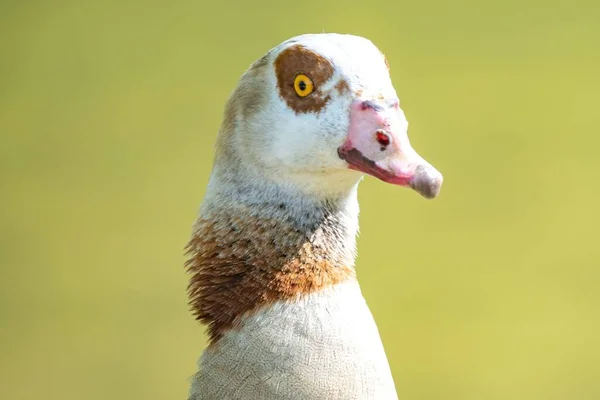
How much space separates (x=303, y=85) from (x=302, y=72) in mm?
13

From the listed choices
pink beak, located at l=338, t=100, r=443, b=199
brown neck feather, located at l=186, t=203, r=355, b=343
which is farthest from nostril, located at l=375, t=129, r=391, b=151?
brown neck feather, located at l=186, t=203, r=355, b=343

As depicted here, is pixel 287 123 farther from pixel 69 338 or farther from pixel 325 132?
pixel 69 338

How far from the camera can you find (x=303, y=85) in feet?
3.21

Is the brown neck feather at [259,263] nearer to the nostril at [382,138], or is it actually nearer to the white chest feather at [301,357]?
the white chest feather at [301,357]

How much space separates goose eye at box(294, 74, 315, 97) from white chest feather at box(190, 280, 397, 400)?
20 cm

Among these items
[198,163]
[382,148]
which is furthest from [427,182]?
[198,163]

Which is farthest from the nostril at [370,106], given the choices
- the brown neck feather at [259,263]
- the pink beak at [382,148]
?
the brown neck feather at [259,263]

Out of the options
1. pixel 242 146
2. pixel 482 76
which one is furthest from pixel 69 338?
pixel 242 146

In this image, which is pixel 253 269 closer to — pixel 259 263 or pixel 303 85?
pixel 259 263

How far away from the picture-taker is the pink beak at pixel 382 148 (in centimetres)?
88

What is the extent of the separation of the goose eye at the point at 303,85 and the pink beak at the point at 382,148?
0.06m

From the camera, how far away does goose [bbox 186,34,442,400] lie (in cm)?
93

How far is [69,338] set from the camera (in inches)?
92.1

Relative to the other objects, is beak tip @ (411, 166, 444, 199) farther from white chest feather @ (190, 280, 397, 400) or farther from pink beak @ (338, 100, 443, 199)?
white chest feather @ (190, 280, 397, 400)
